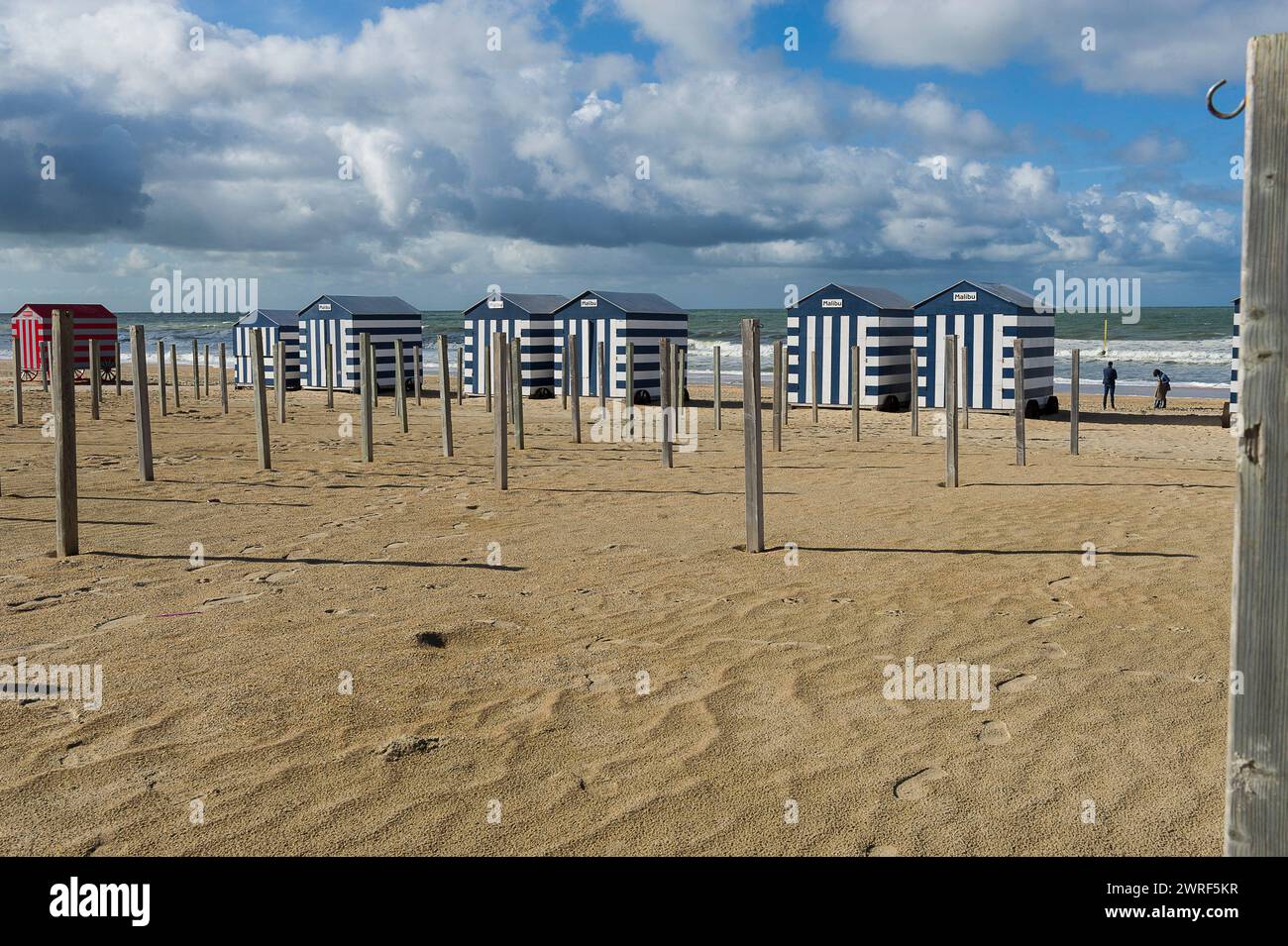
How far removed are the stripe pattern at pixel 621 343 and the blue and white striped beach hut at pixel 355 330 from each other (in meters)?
6.07

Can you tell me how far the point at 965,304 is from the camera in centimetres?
2559

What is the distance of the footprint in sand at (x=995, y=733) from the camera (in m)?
5.04

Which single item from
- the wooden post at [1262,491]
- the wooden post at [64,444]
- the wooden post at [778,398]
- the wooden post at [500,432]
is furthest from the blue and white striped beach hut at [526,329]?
the wooden post at [1262,491]

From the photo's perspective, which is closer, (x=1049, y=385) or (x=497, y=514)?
(x=497, y=514)

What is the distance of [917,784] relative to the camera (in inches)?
180

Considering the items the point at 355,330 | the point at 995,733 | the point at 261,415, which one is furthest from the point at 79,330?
the point at 995,733

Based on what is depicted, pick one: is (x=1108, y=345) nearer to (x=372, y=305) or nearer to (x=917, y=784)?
Answer: (x=372, y=305)

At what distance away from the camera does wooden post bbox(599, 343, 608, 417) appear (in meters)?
25.9

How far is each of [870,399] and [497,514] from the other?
17025mm

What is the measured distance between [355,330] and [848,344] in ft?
51.6

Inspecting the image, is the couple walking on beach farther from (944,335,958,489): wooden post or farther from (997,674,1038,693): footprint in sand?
(997,674,1038,693): footprint in sand

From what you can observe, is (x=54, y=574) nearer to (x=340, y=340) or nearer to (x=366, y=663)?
(x=366, y=663)
